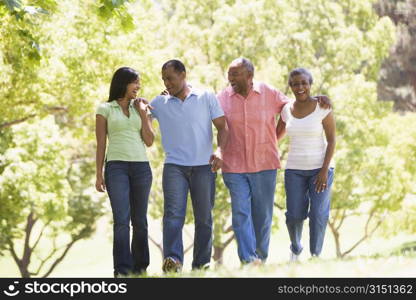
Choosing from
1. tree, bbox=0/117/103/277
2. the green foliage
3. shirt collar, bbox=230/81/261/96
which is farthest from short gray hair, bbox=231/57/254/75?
tree, bbox=0/117/103/277

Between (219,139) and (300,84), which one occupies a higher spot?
(300,84)

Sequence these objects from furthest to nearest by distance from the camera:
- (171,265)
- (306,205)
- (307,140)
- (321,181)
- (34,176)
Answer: (34,176) → (306,205) → (307,140) → (321,181) → (171,265)

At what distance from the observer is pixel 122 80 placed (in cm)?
787

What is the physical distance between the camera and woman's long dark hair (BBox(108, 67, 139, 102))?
7844mm

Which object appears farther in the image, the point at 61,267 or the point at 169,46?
the point at 61,267

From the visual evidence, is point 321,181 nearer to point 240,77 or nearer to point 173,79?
point 240,77

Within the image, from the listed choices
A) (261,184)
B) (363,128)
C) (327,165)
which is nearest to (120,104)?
(261,184)

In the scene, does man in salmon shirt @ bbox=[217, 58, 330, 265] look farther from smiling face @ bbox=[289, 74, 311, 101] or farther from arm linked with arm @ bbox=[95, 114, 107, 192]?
arm linked with arm @ bbox=[95, 114, 107, 192]

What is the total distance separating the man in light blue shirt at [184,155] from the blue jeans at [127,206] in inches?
9.7

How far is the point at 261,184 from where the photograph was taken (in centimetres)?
830

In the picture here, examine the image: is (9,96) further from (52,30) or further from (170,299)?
(170,299)

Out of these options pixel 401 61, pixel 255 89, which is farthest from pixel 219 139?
pixel 401 61

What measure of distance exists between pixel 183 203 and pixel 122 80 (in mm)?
1386

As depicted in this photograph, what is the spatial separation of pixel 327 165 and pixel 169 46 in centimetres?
2214
